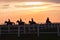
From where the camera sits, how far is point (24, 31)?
2956cm

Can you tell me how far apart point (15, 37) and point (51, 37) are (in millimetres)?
3760

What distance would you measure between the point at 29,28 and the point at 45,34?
2.03m

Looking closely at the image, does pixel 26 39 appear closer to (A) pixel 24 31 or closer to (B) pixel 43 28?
(A) pixel 24 31

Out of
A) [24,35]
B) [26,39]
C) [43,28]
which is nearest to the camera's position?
[26,39]

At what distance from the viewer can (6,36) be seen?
29344mm

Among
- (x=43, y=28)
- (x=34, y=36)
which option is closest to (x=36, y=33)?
(x=34, y=36)

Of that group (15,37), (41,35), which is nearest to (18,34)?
(15,37)

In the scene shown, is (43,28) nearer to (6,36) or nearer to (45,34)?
(45,34)

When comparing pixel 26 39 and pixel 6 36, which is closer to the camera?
pixel 26 39

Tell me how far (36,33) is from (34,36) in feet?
1.94

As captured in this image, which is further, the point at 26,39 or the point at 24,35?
the point at 24,35

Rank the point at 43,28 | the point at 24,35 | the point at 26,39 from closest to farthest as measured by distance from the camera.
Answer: the point at 26,39 → the point at 24,35 → the point at 43,28

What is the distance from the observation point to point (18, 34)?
93.5 feet

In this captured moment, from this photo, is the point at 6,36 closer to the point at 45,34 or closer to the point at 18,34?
the point at 18,34
